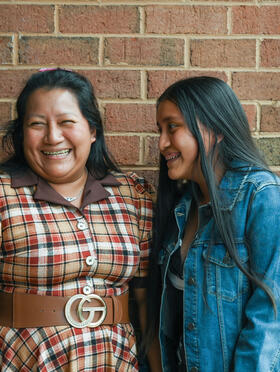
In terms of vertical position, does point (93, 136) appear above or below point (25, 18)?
below

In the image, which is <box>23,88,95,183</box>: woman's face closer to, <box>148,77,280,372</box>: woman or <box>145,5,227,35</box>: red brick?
<box>148,77,280,372</box>: woman

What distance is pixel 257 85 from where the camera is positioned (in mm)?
2199

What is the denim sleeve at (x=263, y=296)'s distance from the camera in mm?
1550

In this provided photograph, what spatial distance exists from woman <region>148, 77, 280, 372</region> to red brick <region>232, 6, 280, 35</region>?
527 millimetres

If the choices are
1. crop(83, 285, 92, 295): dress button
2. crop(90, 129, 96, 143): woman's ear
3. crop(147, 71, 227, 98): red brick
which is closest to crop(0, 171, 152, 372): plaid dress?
crop(83, 285, 92, 295): dress button

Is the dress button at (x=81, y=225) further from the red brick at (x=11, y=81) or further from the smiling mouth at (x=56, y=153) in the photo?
the red brick at (x=11, y=81)

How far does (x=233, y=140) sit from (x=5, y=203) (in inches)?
33.9

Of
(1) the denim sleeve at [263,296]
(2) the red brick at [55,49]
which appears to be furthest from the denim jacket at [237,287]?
(2) the red brick at [55,49]

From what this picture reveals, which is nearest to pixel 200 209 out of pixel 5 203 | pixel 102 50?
pixel 5 203

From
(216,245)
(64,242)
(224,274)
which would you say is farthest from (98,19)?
(224,274)

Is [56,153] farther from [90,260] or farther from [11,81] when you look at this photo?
[11,81]

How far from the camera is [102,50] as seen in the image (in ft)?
7.13

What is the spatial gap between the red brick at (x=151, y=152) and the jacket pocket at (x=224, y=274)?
0.64 m

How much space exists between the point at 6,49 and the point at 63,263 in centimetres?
105
